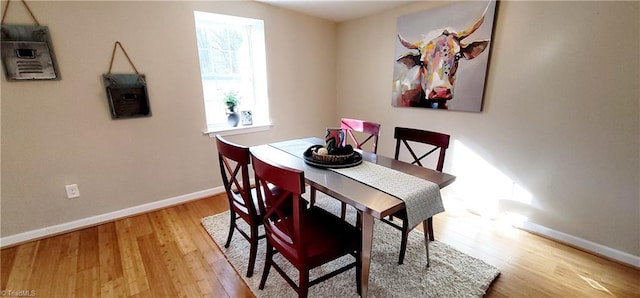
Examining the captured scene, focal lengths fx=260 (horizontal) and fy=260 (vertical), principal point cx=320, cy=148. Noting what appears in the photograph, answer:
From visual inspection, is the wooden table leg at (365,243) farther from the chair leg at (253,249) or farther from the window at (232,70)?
the window at (232,70)

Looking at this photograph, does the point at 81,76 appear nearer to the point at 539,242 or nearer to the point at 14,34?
the point at 14,34

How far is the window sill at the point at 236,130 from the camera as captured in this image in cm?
279

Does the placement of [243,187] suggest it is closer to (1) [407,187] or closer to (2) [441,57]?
(1) [407,187]

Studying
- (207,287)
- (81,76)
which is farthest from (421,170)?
(81,76)

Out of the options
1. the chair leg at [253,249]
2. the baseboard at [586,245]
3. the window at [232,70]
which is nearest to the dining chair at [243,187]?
the chair leg at [253,249]

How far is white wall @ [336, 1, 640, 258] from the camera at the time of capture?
67.6 inches

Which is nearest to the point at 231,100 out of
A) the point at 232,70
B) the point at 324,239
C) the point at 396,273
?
the point at 232,70

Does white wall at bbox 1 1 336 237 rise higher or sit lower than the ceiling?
lower

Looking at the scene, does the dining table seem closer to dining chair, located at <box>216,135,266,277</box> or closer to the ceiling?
dining chair, located at <box>216,135,266,277</box>

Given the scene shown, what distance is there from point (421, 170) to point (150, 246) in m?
2.09

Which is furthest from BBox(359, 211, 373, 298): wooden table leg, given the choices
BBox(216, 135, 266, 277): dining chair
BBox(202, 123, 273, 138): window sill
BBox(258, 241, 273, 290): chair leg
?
BBox(202, 123, 273, 138): window sill

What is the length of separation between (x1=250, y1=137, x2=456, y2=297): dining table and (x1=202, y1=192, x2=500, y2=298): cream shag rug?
303 mm

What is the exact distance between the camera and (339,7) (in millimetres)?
2859

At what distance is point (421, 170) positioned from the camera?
5.32 feet
